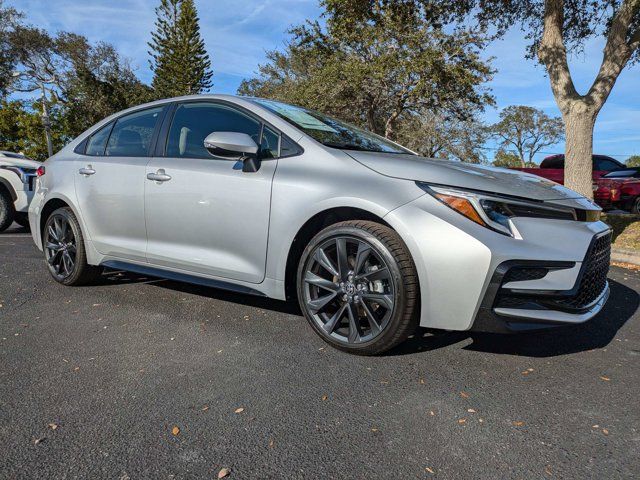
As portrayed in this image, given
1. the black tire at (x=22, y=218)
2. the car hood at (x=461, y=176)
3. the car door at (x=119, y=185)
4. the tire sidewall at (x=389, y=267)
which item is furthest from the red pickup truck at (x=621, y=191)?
the black tire at (x=22, y=218)

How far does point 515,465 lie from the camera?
178cm

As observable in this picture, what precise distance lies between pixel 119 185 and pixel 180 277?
95cm

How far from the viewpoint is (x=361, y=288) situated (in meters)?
2.72

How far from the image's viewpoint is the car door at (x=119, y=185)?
369cm

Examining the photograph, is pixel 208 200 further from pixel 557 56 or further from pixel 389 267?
pixel 557 56

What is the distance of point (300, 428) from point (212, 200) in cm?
170

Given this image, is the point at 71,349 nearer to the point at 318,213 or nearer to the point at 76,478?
the point at 76,478

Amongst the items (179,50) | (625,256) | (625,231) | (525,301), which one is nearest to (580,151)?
(625,231)

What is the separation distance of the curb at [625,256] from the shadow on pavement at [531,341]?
140 inches

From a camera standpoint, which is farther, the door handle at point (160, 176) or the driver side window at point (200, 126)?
the door handle at point (160, 176)

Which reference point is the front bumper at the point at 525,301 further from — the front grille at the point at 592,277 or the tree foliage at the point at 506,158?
the tree foliage at the point at 506,158

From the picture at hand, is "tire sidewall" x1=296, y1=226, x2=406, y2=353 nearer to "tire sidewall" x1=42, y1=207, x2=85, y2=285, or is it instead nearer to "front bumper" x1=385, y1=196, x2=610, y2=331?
"front bumper" x1=385, y1=196, x2=610, y2=331

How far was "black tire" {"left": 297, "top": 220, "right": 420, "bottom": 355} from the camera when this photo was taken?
2.55 meters

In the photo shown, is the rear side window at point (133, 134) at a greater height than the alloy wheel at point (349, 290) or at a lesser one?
greater
